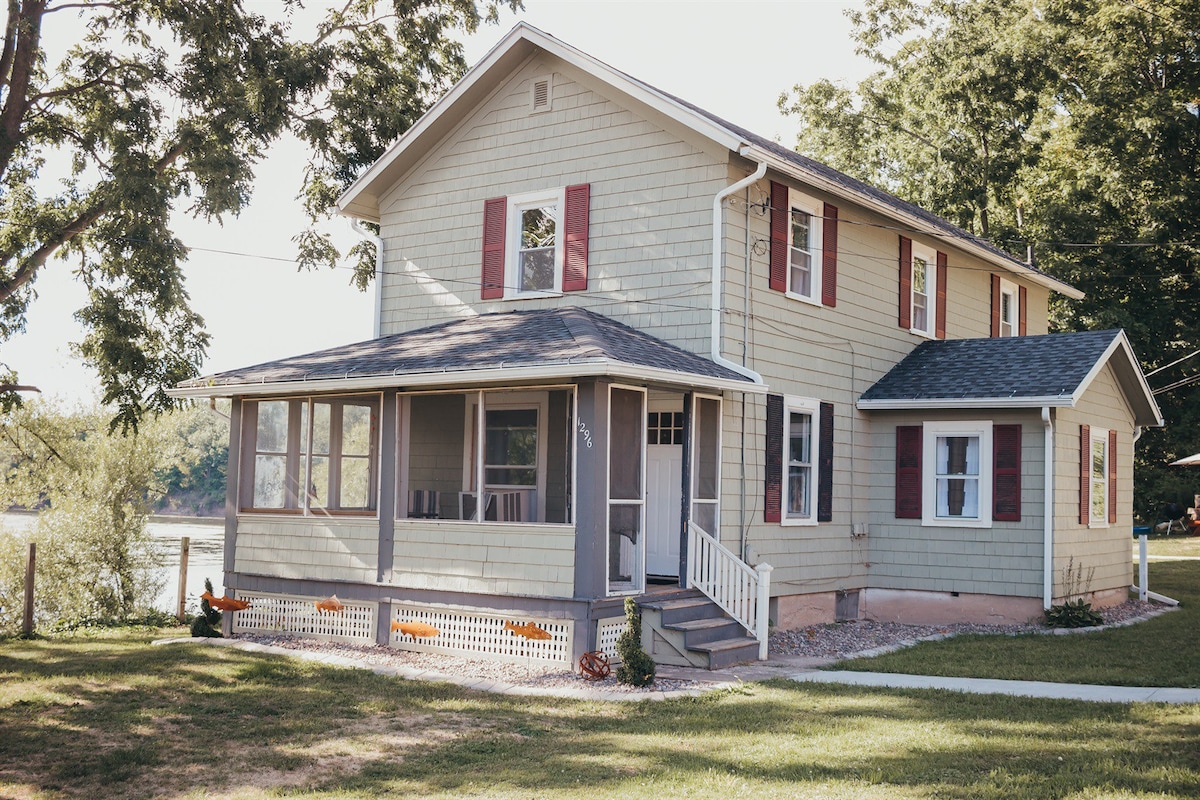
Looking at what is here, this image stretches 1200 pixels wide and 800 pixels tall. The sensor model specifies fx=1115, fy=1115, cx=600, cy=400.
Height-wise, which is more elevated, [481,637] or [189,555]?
[481,637]

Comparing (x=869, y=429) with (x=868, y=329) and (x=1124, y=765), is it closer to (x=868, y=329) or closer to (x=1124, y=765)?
(x=868, y=329)

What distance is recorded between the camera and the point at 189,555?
29125mm

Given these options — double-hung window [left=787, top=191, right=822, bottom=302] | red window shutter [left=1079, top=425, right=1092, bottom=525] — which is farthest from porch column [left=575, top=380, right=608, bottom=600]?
red window shutter [left=1079, top=425, right=1092, bottom=525]

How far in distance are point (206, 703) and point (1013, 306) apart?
1667cm

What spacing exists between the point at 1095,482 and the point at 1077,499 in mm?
1206

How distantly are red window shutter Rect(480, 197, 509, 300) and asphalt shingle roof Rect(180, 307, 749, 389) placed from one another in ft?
1.42

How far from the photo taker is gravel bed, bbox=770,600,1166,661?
13500mm

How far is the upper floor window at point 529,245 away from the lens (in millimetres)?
14992

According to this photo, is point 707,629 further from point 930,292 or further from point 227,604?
point 930,292

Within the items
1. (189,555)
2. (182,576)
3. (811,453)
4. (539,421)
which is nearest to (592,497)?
(539,421)

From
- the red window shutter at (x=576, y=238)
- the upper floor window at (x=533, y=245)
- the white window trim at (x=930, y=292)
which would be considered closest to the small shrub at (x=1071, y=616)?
the white window trim at (x=930, y=292)

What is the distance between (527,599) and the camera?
1209 centimetres

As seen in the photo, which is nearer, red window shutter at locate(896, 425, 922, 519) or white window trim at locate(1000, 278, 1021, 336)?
red window shutter at locate(896, 425, 922, 519)

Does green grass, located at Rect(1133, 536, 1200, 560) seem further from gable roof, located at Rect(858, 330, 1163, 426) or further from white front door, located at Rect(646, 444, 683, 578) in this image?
white front door, located at Rect(646, 444, 683, 578)
